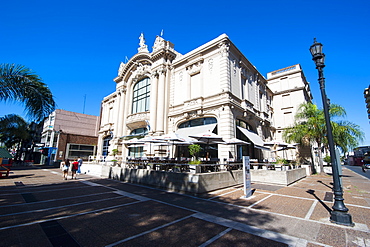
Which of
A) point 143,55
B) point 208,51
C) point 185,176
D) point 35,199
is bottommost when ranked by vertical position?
point 35,199

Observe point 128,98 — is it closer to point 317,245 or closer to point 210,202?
point 210,202

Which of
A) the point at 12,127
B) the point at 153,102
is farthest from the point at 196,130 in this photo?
the point at 12,127

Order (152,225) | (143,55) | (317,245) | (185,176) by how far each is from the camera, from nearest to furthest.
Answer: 1. (317,245)
2. (152,225)
3. (185,176)
4. (143,55)

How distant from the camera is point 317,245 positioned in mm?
4055

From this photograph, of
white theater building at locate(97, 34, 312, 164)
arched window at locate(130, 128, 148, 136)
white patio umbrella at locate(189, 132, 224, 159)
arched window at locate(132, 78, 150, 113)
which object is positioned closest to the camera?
white patio umbrella at locate(189, 132, 224, 159)

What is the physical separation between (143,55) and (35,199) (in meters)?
21.5

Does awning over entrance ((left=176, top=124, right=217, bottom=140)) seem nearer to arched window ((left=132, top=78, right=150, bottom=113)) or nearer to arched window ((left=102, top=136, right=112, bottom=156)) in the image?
arched window ((left=132, top=78, right=150, bottom=113))

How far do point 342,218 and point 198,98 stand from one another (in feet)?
48.2

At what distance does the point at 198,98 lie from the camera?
730 inches

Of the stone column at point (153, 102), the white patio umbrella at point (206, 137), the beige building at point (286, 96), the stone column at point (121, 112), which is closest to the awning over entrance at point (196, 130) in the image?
the stone column at point (153, 102)

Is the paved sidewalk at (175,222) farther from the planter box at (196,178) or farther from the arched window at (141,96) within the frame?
the arched window at (141,96)

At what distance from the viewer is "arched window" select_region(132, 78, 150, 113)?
80.6 feet

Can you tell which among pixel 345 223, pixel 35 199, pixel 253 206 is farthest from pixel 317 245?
pixel 35 199

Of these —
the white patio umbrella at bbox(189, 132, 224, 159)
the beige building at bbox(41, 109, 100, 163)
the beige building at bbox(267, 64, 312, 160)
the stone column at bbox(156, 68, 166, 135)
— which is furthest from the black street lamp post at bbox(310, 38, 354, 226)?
the beige building at bbox(41, 109, 100, 163)
